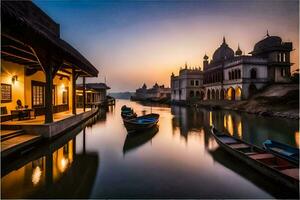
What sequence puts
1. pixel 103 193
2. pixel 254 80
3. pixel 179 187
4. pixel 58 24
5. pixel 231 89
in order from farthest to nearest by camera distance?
pixel 231 89 < pixel 254 80 < pixel 58 24 < pixel 179 187 < pixel 103 193

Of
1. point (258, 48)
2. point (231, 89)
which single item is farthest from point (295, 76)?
point (231, 89)

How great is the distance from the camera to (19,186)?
669 cm

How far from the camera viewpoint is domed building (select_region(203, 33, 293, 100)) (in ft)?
137

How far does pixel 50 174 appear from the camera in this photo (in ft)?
25.7

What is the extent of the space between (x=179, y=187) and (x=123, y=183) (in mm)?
1873

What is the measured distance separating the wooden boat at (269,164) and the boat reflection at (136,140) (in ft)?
16.5

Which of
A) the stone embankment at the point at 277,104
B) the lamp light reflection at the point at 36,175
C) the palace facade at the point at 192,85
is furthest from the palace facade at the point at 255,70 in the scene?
the lamp light reflection at the point at 36,175

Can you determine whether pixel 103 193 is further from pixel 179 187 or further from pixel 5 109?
pixel 5 109

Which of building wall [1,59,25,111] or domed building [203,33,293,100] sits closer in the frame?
building wall [1,59,25,111]

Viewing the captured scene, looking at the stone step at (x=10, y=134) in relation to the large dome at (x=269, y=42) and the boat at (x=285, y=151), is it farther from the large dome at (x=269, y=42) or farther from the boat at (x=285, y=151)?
the large dome at (x=269, y=42)

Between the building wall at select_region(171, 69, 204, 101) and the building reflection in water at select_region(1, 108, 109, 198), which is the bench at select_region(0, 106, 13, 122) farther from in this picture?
the building wall at select_region(171, 69, 204, 101)

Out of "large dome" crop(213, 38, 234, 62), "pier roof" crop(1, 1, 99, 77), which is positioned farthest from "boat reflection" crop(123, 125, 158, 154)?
"large dome" crop(213, 38, 234, 62)

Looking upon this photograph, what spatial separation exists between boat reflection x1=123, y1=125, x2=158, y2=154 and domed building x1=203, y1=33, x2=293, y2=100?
31.7 m

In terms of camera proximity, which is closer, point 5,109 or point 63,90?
point 5,109
